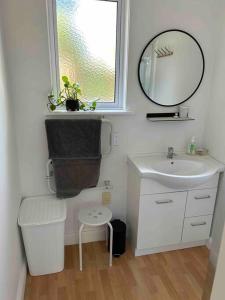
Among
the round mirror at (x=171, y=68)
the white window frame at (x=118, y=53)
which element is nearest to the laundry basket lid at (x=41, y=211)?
the white window frame at (x=118, y=53)

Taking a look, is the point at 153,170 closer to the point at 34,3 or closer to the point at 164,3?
the point at 164,3

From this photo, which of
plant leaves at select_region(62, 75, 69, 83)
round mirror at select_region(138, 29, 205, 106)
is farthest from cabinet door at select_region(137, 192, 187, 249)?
plant leaves at select_region(62, 75, 69, 83)

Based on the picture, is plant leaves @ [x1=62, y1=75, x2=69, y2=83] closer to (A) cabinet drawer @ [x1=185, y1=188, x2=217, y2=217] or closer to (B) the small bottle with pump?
(B) the small bottle with pump

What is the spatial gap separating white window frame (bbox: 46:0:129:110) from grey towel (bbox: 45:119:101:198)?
276 millimetres

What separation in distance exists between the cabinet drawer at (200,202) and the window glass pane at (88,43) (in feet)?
3.77

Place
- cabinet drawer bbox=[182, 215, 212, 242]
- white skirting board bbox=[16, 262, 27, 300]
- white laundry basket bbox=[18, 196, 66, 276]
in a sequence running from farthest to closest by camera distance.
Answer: cabinet drawer bbox=[182, 215, 212, 242] → white laundry basket bbox=[18, 196, 66, 276] → white skirting board bbox=[16, 262, 27, 300]

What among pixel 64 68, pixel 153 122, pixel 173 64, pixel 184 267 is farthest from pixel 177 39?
pixel 184 267

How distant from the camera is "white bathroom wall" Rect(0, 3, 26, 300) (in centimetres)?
129

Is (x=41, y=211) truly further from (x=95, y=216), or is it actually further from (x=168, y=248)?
(x=168, y=248)

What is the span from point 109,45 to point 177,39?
0.55 m

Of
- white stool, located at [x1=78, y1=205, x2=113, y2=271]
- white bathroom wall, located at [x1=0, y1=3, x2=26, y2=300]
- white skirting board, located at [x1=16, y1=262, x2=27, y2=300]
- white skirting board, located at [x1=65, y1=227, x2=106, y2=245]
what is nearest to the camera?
white bathroom wall, located at [x1=0, y1=3, x2=26, y2=300]

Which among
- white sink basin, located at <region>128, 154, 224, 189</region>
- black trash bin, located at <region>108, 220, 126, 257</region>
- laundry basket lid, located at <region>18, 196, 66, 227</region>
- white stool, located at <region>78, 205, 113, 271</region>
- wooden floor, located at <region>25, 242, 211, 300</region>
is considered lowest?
wooden floor, located at <region>25, 242, 211, 300</region>

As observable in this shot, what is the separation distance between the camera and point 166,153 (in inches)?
87.0

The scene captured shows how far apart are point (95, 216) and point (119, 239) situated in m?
0.33
